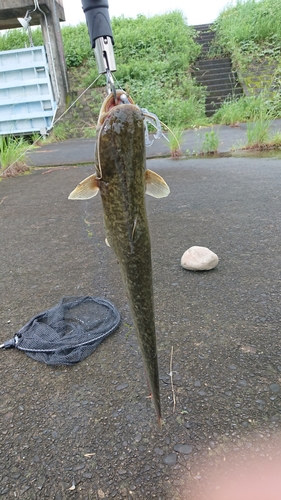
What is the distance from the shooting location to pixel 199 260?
8.14 feet

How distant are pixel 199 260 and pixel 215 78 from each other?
12.8 m

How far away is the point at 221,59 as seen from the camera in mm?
13891

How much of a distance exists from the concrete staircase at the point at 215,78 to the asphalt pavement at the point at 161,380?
411 inches

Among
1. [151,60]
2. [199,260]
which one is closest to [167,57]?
[151,60]

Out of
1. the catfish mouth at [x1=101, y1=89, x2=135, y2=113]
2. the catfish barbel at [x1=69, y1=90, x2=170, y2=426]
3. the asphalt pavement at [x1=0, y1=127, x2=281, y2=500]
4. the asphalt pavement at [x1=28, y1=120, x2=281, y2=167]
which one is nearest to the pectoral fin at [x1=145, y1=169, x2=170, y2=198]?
the catfish barbel at [x1=69, y1=90, x2=170, y2=426]

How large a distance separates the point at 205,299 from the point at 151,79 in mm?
12223

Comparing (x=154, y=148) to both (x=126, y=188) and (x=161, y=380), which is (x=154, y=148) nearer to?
(x=161, y=380)

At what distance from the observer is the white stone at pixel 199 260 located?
246 cm

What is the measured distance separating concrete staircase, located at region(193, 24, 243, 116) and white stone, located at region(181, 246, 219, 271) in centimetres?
1056

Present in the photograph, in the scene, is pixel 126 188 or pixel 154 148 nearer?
pixel 126 188

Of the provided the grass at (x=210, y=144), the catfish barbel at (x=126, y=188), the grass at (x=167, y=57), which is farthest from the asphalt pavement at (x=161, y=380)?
the grass at (x=167, y=57)

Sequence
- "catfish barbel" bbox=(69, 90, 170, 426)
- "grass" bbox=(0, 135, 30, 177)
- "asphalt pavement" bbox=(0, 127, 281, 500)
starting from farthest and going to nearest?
"grass" bbox=(0, 135, 30, 177) → "asphalt pavement" bbox=(0, 127, 281, 500) → "catfish barbel" bbox=(69, 90, 170, 426)

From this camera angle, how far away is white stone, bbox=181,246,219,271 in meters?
2.46

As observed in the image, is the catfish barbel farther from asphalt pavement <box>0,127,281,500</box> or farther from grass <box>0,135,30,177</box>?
grass <box>0,135,30,177</box>
